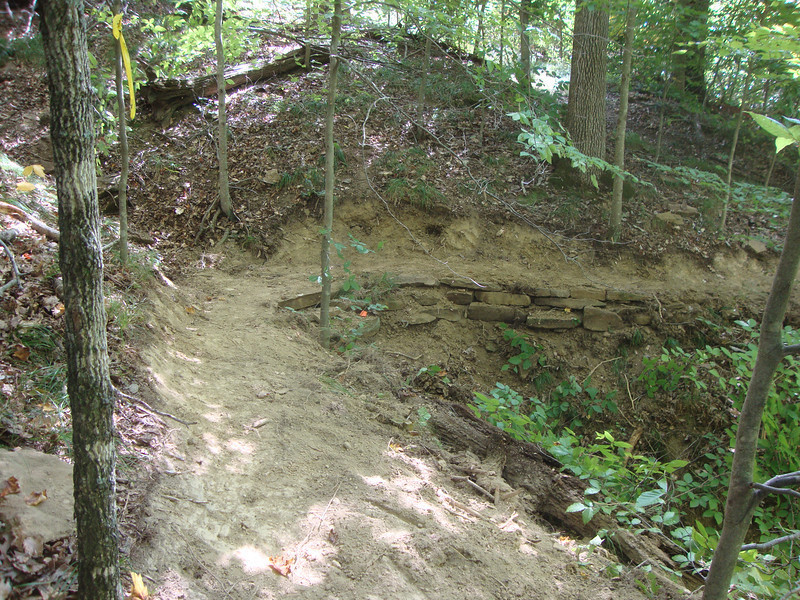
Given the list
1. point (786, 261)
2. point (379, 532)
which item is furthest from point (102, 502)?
point (786, 261)

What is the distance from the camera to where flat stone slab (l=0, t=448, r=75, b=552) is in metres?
1.89

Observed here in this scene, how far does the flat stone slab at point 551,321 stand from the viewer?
6867mm

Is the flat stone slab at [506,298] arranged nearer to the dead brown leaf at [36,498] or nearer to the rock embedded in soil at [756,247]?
the rock embedded in soil at [756,247]

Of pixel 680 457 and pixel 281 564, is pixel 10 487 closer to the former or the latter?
pixel 281 564

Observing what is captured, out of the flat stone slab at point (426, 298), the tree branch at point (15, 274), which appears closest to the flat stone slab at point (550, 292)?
the flat stone slab at point (426, 298)

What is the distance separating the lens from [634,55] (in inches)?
363

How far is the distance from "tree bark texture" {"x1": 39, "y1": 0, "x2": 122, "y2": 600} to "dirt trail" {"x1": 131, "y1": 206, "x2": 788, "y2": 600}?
1.64 ft

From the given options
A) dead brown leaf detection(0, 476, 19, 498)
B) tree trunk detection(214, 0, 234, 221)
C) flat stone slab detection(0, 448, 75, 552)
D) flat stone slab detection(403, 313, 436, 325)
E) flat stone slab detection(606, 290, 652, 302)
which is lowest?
flat stone slab detection(403, 313, 436, 325)

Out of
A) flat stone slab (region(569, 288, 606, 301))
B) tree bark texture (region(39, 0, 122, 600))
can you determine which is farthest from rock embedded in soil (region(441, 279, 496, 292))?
tree bark texture (region(39, 0, 122, 600))

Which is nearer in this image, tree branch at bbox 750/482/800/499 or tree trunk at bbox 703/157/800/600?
tree branch at bbox 750/482/800/499

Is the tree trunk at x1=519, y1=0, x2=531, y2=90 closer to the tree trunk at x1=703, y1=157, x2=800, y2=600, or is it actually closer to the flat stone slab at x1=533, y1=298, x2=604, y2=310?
the tree trunk at x1=703, y1=157, x2=800, y2=600

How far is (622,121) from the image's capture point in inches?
279

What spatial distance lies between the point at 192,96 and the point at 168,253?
13.7 feet

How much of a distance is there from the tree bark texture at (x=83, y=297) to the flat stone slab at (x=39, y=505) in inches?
16.4
